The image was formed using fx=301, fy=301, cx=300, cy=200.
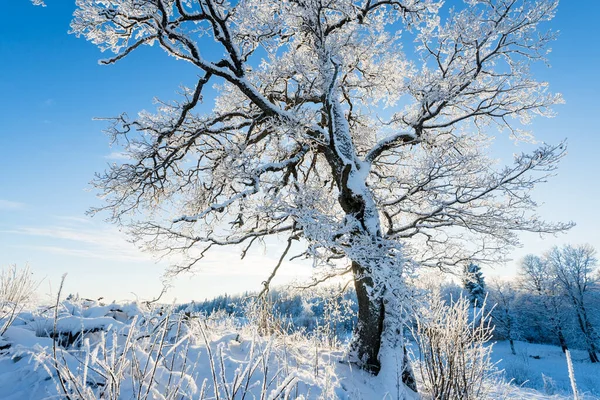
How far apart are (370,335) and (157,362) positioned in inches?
177

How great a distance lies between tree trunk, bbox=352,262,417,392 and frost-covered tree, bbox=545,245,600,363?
33.4 meters

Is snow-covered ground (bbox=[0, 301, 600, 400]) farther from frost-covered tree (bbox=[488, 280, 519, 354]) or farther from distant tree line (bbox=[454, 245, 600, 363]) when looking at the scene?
frost-covered tree (bbox=[488, 280, 519, 354])

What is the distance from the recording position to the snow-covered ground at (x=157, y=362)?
4.55 ft

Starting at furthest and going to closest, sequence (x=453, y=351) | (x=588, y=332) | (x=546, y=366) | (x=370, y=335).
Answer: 1. (x=588, y=332)
2. (x=546, y=366)
3. (x=370, y=335)
4. (x=453, y=351)

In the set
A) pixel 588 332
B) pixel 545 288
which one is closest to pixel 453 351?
pixel 545 288

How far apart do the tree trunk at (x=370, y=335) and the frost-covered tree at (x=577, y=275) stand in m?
33.4

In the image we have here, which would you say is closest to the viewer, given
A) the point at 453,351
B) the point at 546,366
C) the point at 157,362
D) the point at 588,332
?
the point at 157,362

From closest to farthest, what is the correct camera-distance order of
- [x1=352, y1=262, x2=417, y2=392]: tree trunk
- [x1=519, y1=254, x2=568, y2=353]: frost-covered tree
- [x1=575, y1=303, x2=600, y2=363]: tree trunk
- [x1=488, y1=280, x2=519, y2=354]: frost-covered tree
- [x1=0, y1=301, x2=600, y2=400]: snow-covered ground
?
[x1=0, y1=301, x2=600, y2=400]: snow-covered ground
[x1=352, y1=262, x2=417, y2=392]: tree trunk
[x1=575, y1=303, x2=600, y2=363]: tree trunk
[x1=519, y1=254, x2=568, y2=353]: frost-covered tree
[x1=488, y1=280, x2=519, y2=354]: frost-covered tree

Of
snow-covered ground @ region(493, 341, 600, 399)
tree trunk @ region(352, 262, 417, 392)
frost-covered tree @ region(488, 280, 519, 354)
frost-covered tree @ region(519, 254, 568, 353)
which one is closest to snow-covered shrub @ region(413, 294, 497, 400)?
tree trunk @ region(352, 262, 417, 392)

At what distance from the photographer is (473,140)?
7.43m

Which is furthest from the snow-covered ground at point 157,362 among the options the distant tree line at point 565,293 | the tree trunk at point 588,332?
the tree trunk at point 588,332

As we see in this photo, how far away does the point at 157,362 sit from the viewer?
125cm

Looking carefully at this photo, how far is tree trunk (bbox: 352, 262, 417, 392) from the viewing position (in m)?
4.86

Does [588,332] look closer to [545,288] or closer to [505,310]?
[545,288]
